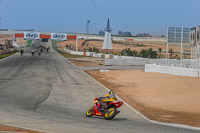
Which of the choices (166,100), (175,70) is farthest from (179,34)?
(166,100)

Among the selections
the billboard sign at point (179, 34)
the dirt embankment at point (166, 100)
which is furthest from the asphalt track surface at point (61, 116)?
the billboard sign at point (179, 34)

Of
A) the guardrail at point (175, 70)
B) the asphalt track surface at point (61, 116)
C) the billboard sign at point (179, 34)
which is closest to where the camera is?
the asphalt track surface at point (61, 116)

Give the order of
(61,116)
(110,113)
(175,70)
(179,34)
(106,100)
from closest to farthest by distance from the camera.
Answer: (110,113) < (106,100) < (61,116) < (175,70) < (179,34)

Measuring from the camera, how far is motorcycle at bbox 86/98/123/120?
41.8 feet

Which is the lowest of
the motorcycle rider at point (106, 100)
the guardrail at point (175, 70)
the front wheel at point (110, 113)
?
the front wheel at point (110, 113)

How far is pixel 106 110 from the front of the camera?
1302 centimetres

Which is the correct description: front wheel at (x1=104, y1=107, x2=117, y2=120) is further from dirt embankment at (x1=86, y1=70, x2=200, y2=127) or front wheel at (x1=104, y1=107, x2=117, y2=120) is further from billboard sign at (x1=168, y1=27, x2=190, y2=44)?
billboard sign at (x1=168, y1=27, x2=190, y2=44)

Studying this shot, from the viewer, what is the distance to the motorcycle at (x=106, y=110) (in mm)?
12727

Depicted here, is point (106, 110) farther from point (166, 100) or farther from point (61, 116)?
point (166, 100)

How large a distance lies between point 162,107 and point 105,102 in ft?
17.9

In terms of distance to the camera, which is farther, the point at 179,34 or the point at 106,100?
the point at 179,34

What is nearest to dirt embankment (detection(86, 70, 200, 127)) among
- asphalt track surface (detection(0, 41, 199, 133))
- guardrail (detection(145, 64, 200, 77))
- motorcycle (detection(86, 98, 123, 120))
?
asphalt track surface (detection(0, 41, 199, 133))

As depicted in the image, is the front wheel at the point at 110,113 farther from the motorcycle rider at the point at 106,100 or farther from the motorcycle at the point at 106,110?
the motorcycle rider at the point at 106,100

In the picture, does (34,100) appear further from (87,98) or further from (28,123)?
(28,123)
